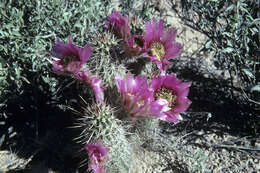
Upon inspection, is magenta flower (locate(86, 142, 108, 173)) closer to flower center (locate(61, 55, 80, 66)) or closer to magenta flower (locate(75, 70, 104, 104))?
magenta flower (locate(75, 70, 104, 104))

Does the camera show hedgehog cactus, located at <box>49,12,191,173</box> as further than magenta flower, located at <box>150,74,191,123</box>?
No

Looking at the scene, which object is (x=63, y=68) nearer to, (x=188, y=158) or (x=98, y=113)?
(x=98, y=113)

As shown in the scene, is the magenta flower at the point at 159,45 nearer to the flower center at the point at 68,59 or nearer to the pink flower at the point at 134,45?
the pink flower at the point at 134,45

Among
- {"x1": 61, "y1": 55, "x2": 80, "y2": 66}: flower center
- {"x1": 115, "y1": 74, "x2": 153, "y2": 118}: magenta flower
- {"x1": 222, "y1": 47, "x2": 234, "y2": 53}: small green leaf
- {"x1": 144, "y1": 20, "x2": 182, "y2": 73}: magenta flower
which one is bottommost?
{"x1": 115, "y1": 74, "x2": 153, "y2": 118}: magenta flower

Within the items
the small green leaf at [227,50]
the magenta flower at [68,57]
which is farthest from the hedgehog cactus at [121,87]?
the small green leaf at [227,50]

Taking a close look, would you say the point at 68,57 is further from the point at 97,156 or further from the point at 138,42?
the point at 97,156

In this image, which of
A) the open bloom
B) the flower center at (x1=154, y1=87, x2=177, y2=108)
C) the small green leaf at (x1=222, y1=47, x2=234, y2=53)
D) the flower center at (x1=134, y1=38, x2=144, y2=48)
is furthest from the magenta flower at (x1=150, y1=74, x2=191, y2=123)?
the small green leaf at (x1=222, y1=47, x2=234, y2=53)
